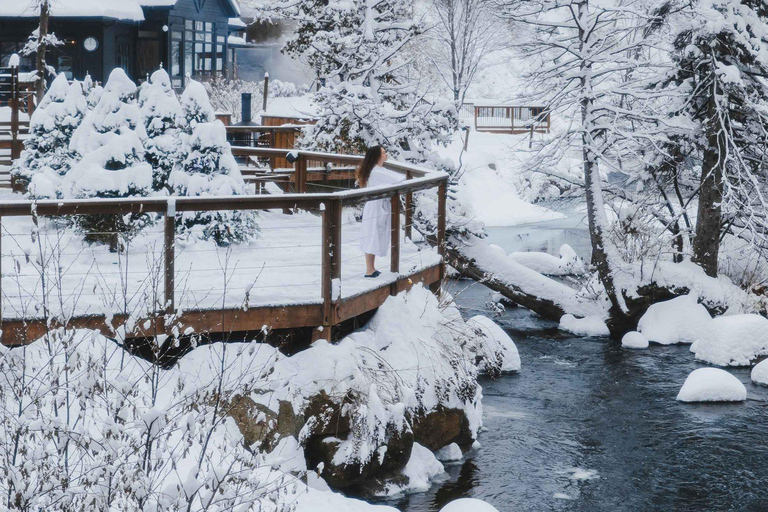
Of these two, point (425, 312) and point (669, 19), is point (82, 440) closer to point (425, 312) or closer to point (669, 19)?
point (425, 312)

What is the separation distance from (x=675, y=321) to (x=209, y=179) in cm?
893

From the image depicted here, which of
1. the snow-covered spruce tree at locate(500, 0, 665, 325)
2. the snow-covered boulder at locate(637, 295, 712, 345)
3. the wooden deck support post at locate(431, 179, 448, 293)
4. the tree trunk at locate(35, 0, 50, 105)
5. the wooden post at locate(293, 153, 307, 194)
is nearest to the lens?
the wooden deck support post at locate(431, 179, 448, 293)

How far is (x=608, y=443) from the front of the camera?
10680mm

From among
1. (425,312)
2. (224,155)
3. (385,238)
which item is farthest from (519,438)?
(224,155)

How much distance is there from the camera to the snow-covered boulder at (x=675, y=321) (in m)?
16.0

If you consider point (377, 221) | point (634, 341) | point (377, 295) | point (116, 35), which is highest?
point (116, 35)

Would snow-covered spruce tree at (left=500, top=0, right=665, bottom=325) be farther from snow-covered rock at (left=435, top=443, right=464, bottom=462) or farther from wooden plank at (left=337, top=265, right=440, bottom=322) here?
snow-covered rock at (left=435, top=443, right=464, bottom=462)

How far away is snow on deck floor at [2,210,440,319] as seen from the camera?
7867 mm

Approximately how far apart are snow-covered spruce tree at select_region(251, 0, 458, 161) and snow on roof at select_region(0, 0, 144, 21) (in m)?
12.8

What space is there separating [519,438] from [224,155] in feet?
15.9

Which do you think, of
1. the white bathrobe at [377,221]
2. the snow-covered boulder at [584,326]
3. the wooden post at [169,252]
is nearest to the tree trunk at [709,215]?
the snow-covered boulder at [584,326]

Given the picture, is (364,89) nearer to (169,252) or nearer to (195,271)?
(195,271)

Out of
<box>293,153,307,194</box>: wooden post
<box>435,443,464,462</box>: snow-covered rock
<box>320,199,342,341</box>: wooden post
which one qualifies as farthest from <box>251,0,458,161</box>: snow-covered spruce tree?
<box>320,199,342,341</box>: wooden post

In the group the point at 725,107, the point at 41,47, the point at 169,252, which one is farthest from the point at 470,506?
the point at 41,47
